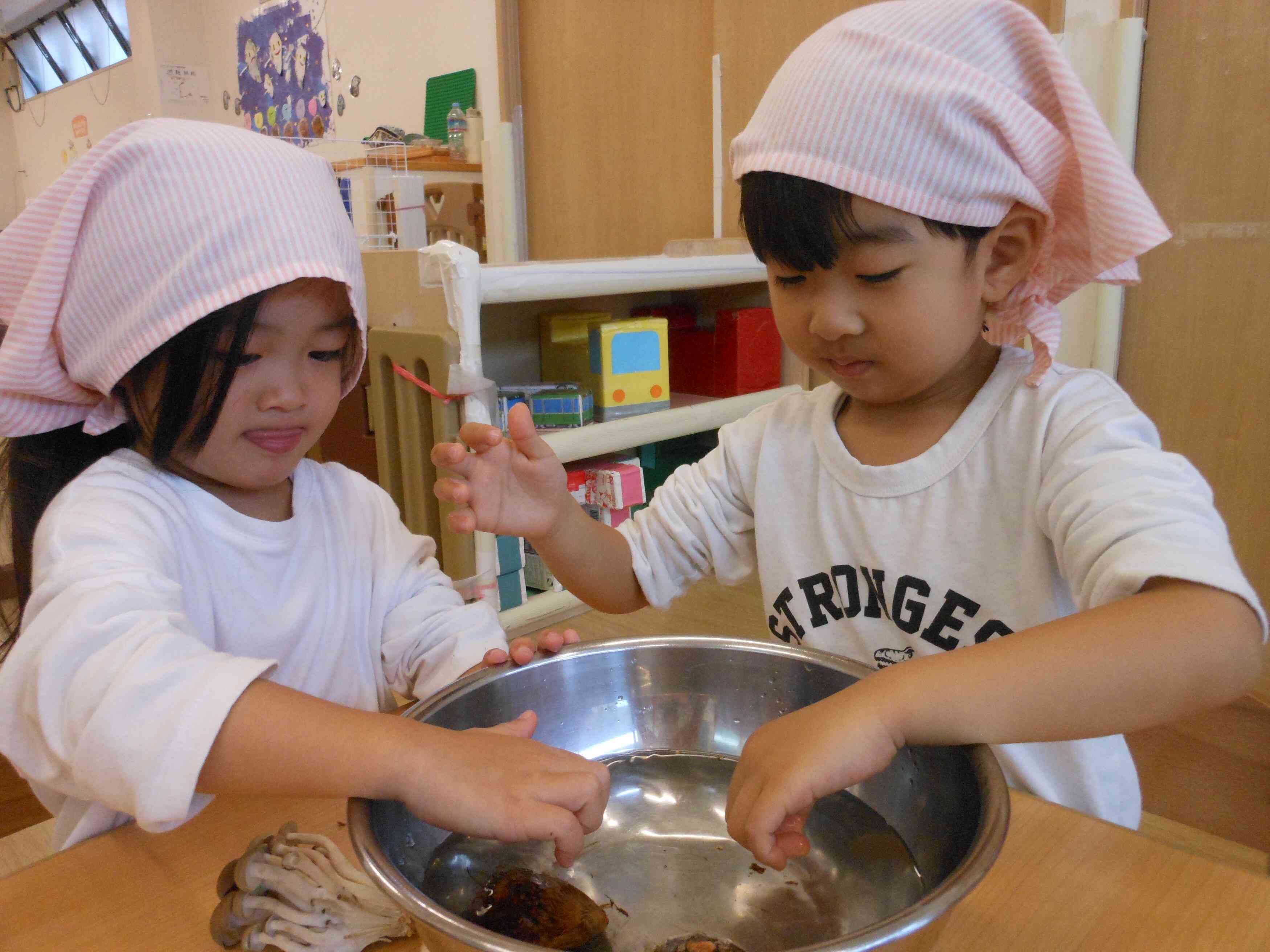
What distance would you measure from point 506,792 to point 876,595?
1.33 feet

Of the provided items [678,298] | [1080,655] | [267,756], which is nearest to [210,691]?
[267,756]

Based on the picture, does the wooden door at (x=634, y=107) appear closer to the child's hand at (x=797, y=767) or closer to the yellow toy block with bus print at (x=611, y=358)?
the yellow toy block with bus print at (x=611, y=358)

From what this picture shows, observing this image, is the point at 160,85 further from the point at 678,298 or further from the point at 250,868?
the point at 250,868

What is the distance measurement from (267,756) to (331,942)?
0.30 feet

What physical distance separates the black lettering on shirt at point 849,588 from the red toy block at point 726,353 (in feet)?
3.99

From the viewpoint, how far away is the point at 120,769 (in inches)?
17.1

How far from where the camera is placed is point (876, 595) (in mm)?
736

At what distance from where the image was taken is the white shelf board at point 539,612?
163 centimetres

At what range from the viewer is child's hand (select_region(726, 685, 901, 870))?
0.42m

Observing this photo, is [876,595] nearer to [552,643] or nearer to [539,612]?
[552,643]

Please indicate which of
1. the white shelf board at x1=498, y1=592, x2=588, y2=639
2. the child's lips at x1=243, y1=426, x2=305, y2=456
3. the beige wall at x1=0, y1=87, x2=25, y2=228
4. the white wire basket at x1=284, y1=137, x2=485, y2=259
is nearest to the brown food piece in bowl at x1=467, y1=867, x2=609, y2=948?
the child's lips at x1=243, y1=426, x2=305, y2=456

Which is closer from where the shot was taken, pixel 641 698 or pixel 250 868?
pixel 250 868

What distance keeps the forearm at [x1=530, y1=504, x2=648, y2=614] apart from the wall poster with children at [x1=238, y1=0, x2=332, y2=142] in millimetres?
3195

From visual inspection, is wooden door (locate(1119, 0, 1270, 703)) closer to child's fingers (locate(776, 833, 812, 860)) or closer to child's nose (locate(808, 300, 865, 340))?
child's nose (locate(808, 300, 865, 340))
